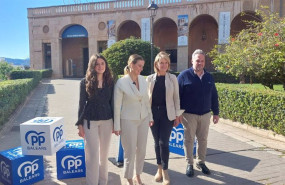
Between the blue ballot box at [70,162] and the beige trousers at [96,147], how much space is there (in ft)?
1.52

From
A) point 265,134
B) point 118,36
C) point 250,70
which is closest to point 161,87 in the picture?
point 265,134

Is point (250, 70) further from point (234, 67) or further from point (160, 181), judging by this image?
point (160, 181)

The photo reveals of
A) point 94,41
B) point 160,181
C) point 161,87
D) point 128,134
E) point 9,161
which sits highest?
point 94,41

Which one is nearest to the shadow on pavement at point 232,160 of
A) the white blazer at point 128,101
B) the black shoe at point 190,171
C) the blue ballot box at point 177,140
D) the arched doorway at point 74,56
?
the blue ballot box at point 177,140

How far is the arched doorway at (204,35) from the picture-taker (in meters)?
24.3

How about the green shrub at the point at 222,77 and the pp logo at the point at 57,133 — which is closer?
the pp logo at the point at 57,133

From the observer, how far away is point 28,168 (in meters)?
3.59

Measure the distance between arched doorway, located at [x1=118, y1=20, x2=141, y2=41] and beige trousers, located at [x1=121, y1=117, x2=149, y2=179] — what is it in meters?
23.6

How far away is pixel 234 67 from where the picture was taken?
28.8ft

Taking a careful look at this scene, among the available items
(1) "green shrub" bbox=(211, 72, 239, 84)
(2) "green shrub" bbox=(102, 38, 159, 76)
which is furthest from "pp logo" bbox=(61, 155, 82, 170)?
(1) "green shrub" bbox=(211, 72, 239, 84)

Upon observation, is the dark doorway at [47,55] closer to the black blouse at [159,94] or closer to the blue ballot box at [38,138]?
the blue ballot box at [38,138]

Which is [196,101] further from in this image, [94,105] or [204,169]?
[94,105]

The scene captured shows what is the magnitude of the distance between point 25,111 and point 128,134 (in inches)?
300

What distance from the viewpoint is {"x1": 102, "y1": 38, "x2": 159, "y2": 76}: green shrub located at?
1338 cm
